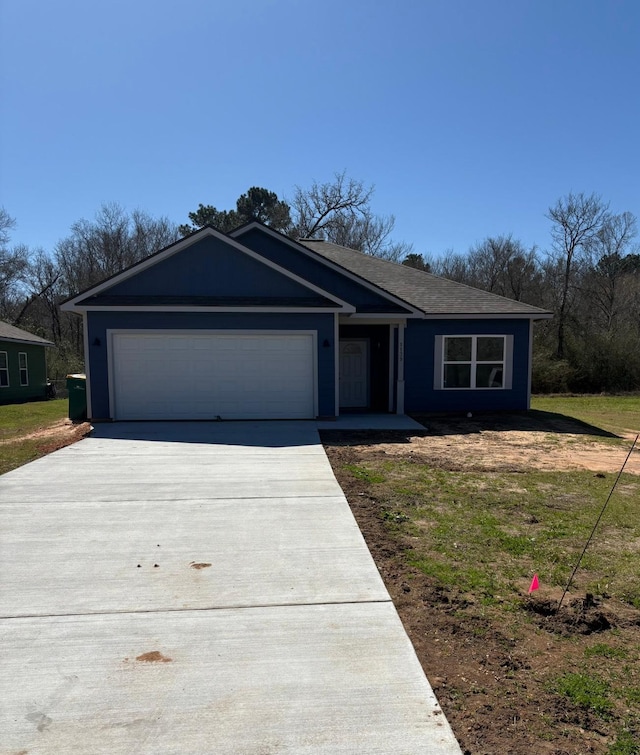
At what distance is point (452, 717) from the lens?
2480 mm

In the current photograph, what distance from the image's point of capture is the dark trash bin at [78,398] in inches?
500

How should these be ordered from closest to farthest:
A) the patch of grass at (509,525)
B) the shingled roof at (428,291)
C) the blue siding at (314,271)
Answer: the patch of grass at (509,525), the blue siding at (314,271), the shingled roof at (428,291)

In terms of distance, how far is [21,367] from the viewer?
81.3 feet

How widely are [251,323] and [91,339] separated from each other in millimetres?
3825

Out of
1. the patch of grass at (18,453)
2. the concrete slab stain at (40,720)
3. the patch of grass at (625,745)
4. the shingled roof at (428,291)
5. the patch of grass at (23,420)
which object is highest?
the shingled roof at (428,291)

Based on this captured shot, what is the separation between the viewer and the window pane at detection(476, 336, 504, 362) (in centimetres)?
1425

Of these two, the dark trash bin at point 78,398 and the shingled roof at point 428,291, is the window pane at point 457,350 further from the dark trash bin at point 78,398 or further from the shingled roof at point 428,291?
the dark trash bin at point 78,398

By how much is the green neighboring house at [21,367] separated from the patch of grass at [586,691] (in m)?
25.5

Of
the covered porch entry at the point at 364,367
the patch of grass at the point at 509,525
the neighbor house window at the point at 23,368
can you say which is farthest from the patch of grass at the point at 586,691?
the neighbor house window at the point at 23,368

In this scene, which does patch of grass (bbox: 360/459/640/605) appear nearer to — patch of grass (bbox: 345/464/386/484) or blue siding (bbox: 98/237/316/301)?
patch of grass (bbox: 345/464/386/484)

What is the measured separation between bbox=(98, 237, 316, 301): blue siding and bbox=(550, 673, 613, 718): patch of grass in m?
10.5

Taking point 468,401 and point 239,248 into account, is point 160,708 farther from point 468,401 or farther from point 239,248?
point 468,401

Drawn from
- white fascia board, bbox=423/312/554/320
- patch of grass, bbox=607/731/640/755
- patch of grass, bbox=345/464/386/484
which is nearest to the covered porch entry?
white fascia board, bbox=423/312/554/320


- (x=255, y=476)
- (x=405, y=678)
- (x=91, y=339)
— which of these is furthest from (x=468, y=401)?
(x=405, y=678)
